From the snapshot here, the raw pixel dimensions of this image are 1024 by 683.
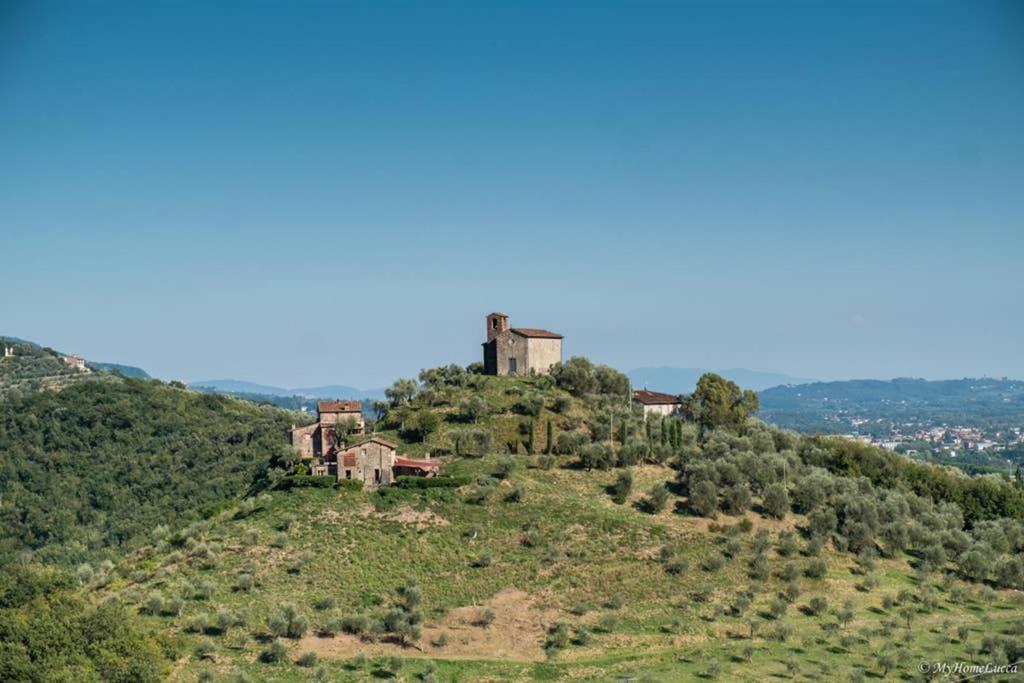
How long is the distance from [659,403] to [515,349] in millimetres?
16831

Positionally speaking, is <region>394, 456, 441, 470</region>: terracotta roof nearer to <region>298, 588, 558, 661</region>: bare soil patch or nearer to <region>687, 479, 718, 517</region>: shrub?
<region>298, 588, 558, 661</region>: bare soil patch

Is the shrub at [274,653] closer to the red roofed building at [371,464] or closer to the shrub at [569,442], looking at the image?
the red roofed building at [371,464]

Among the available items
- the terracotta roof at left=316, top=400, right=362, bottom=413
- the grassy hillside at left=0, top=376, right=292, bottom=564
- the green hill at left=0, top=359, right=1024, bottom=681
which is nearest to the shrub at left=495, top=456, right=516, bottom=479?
the green hill at left=0, top=359, right=1024, bottom=681

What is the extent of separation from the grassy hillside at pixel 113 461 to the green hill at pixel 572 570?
1418 inches

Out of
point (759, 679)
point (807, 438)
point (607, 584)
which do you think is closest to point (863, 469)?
point (807, 438)

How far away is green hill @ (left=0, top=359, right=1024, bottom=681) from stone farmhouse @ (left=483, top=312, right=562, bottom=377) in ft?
37.2

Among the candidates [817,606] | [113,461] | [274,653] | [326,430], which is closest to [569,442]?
[326,430]

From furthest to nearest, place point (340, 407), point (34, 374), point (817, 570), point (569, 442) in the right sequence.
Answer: point (34, 374), point (340, 407), point (569, 442), point (817, 570)

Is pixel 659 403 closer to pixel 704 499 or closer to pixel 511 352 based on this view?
pixel 511 352

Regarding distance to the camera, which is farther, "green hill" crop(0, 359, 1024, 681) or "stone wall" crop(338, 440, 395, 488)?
"stone wall" crop(338, 440, 395, 488)

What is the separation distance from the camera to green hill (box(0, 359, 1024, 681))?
142 ft

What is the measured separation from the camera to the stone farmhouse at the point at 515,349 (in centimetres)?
8938

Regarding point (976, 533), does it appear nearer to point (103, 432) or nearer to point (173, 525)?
point (173, 525)

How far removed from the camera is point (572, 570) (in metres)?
53.3
